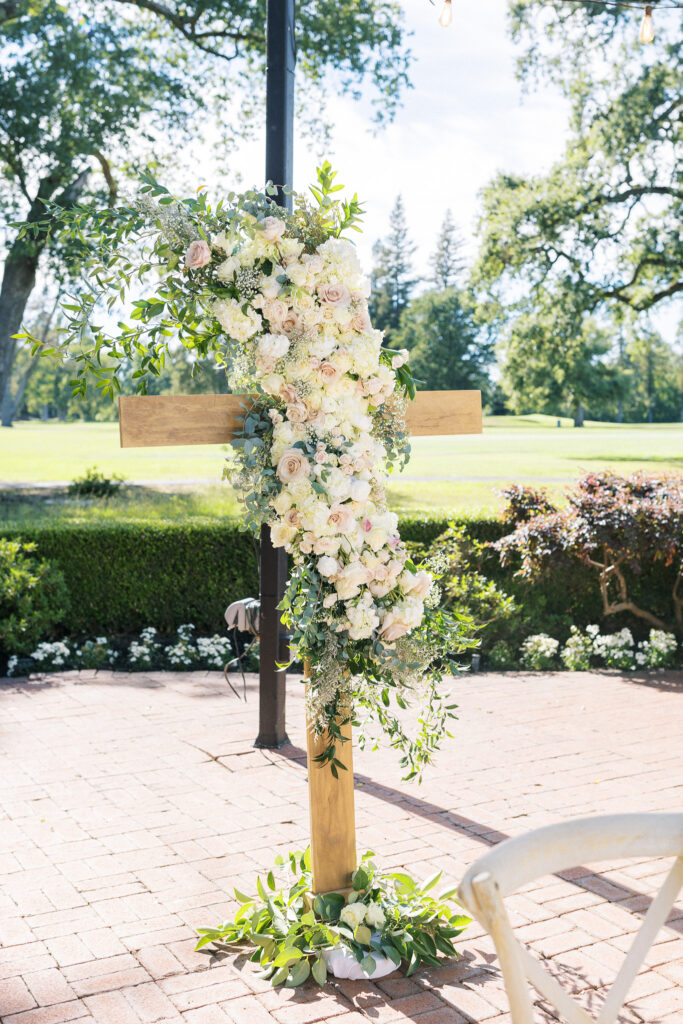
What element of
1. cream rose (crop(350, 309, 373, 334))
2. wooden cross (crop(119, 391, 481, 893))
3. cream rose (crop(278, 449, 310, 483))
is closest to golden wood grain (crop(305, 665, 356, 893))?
wooden cross (crop(119, 391, 481, 893))

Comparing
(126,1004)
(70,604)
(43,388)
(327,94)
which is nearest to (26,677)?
(70,604)

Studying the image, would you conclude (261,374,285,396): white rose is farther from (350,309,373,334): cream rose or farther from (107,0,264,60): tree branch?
(107,0,264,60): tree branch

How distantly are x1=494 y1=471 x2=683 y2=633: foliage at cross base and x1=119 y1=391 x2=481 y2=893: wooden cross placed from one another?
14.5ft

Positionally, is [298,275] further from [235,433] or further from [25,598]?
[25,598]

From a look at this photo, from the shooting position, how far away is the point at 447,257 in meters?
64.5

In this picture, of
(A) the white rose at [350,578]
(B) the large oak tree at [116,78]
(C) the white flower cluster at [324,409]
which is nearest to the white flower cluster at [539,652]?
(C) the white flower cluster at [324,409]

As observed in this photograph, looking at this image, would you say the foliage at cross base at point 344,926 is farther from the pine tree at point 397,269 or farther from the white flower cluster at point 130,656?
the pine tree at point 397,269

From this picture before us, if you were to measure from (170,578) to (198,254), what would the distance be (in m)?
5.29

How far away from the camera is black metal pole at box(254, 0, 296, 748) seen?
448cm

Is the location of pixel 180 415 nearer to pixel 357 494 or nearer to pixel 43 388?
pixel 357 494

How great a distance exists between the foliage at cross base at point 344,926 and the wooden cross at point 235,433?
0.08 m

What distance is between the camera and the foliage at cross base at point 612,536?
6914mm

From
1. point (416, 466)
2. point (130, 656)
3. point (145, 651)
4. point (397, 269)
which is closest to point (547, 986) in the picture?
point (145, 651)

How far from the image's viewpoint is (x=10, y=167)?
1357cm
